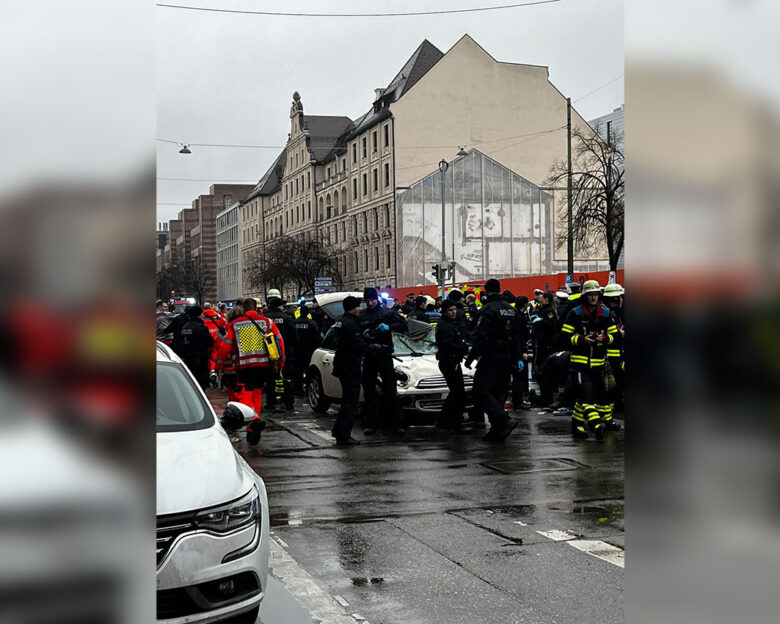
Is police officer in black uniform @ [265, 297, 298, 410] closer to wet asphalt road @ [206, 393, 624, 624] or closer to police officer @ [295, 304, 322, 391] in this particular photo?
police officer @ [295, 304, 322, 391]

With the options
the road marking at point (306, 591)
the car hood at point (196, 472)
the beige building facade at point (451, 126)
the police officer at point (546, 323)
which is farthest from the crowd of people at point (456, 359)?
the beige building facade at point (451, 126)

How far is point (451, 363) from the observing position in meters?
13.2

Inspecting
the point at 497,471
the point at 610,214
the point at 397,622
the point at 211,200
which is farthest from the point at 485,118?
the point at 211,200

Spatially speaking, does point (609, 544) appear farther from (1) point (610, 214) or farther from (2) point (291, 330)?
(1) point (610, 214)

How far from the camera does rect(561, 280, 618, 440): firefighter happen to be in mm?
11500

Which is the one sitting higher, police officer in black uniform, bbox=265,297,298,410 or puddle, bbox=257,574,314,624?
police officer in black uniform, bbox=265,297,298,410

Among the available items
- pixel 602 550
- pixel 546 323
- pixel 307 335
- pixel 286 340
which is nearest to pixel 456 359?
pixel 546 323

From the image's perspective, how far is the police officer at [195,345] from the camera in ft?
48.8

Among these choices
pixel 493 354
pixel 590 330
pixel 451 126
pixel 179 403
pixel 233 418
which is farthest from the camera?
pixel 451 126

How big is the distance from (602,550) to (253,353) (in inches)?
268

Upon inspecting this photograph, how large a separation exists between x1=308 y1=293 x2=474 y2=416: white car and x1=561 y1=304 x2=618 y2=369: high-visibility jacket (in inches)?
103

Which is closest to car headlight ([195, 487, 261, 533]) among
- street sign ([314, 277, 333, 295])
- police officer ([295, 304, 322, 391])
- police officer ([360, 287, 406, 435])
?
police officer ([360, 287, 406, 435])

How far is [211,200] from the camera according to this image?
151000 millimetres

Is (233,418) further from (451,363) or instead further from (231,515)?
(451,363)
